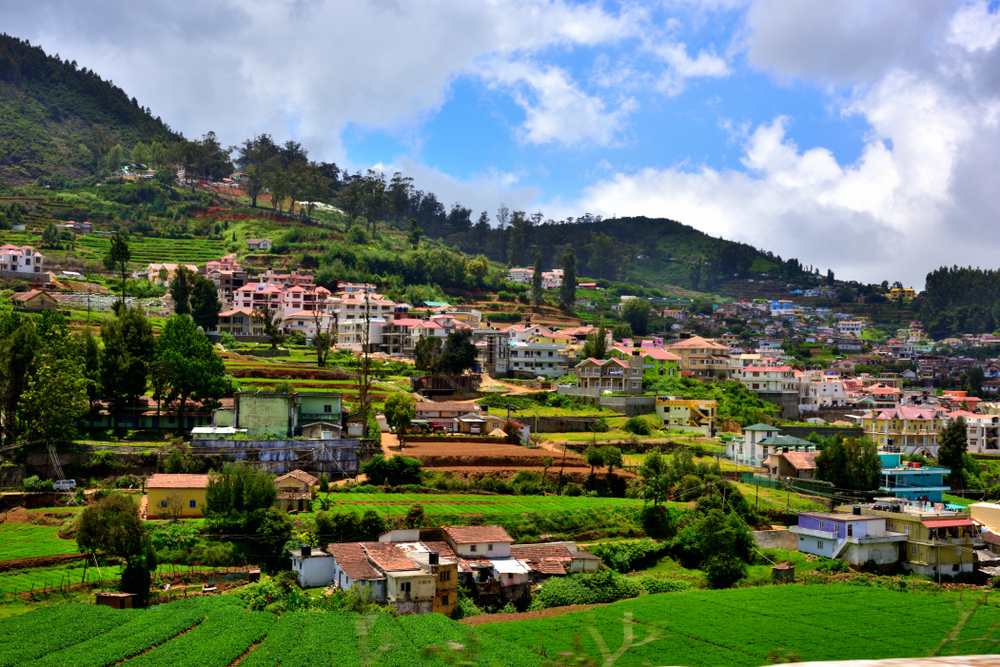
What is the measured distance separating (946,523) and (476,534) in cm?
1582

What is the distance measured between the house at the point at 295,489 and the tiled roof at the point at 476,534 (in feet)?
14.7

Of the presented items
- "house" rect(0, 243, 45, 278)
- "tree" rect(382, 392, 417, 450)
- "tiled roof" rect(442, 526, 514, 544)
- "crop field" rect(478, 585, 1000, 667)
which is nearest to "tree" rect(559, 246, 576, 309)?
"house" rect(0, 243, 45, 278)

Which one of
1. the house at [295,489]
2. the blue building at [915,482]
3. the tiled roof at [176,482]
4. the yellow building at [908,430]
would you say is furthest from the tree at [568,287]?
the tiled roof at [176,482]

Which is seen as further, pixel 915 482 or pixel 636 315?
pixel 636 315

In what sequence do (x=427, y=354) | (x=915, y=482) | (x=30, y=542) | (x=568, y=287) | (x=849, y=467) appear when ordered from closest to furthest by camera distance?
(x=30, y=542)
(x=849, y=467)
(x=915, y=482)
(x=427, y=354)
(x=568, y=287)

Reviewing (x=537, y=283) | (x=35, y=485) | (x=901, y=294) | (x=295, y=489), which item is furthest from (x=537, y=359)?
(x=901, y=294)

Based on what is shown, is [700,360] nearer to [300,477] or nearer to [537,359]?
[537,359]

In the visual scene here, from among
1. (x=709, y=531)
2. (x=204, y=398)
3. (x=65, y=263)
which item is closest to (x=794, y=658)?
(x=709, y=531)

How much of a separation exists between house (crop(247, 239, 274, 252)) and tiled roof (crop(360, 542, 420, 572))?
169 ft

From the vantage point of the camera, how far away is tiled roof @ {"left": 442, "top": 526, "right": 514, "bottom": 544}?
2277cm

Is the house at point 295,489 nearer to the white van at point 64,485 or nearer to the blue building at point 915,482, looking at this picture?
the white van at point 64,485

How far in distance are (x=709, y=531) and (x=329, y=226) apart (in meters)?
62.6

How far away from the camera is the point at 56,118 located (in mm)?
105562

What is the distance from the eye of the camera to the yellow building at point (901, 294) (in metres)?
109
